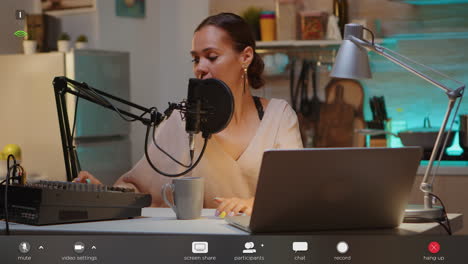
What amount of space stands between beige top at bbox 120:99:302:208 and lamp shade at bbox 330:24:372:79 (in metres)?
0.43

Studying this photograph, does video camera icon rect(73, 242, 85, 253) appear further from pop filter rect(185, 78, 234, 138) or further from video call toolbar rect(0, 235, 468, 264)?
pop filter rect(185, 78, 234, 138)

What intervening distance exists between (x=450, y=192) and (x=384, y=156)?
7.28 feet

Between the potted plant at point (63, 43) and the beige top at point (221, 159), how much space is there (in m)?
1.84

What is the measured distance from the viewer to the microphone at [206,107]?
1.24 meters

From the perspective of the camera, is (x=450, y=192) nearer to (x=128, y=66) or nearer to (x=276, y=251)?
(x=128, y=66)

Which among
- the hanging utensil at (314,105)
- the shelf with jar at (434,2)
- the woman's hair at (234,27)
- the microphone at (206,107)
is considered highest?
the shelf with jar at (434,2)

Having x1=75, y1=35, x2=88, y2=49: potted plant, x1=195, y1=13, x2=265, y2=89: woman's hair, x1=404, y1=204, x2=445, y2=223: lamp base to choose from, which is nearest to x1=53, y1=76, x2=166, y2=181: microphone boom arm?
x1=404, y1=204, x2=445, y2=223: lamp base

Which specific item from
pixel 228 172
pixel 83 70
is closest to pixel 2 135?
pixel 83 70

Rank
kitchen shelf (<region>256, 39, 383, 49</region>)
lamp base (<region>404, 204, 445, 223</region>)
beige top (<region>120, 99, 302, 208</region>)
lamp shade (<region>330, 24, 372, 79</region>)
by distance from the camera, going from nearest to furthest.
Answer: lamp base (<region>404, 204, 445, 223</region>) < lamp shade (<region>330, 24, 372, 79</region>) < beige top (<region>120, 99, 302, 208</region>) < kitchen shelf (<region>256, 39, 383, 49</region>)

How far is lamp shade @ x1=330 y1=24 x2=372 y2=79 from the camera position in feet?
5.12

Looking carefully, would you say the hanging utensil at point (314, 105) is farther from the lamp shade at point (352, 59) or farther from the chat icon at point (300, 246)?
the chat icon at point (300, 246)

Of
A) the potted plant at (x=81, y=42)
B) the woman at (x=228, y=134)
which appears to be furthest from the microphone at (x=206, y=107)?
the potted plant at (x=81, y=42)

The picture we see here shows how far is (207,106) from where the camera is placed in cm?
127

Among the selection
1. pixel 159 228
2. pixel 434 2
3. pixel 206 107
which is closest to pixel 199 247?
pixel 159 228
